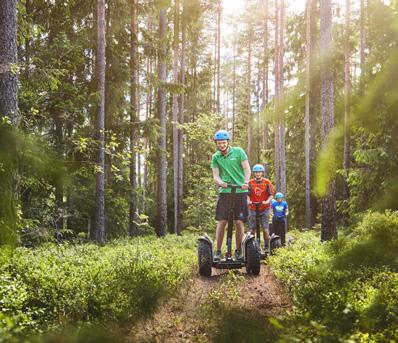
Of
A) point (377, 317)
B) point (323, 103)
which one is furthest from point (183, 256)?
point (323, 103)

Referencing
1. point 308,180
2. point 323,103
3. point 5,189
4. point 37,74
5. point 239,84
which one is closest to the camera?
point 5,189

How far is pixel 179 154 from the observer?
27.2m

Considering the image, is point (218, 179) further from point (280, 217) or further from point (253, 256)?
point (280, 217)

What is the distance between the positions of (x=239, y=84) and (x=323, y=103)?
3754cm

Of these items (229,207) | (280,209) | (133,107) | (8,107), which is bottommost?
(280,209)

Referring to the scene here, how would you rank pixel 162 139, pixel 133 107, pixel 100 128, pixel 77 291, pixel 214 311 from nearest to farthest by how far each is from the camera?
pixel 214 311
pixel 77 291
pixel 100 128
pixel 133 107
pixel 162 139

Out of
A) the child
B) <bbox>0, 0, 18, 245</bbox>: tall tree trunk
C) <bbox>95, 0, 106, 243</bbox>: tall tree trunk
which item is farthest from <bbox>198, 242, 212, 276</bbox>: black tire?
<bbox>95, 0, 106, 243</bbox>: tall tree trunk

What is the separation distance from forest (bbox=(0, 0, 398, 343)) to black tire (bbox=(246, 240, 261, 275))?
0.31m

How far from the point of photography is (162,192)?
1948cm

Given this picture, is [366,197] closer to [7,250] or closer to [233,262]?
[233,262]

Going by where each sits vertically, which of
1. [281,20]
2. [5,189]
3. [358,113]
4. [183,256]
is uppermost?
[281,20]

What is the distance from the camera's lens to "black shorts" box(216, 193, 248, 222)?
8117 millimetres

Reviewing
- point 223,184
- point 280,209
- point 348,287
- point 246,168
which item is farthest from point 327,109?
point 348,287

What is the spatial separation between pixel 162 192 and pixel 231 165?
1156cm
